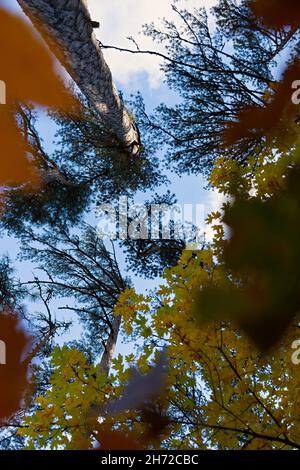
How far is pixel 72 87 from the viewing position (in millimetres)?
6695

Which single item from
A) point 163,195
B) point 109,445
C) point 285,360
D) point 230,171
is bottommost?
point 109,445

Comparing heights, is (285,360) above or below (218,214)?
below

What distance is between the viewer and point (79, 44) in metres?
3.84

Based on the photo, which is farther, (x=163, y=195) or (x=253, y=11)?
(x=163, y=195)

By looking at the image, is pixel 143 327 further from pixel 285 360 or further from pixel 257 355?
pixel 285 360

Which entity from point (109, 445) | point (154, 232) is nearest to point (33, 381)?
point (154, 232)

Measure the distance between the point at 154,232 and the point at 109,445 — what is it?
4.29m
